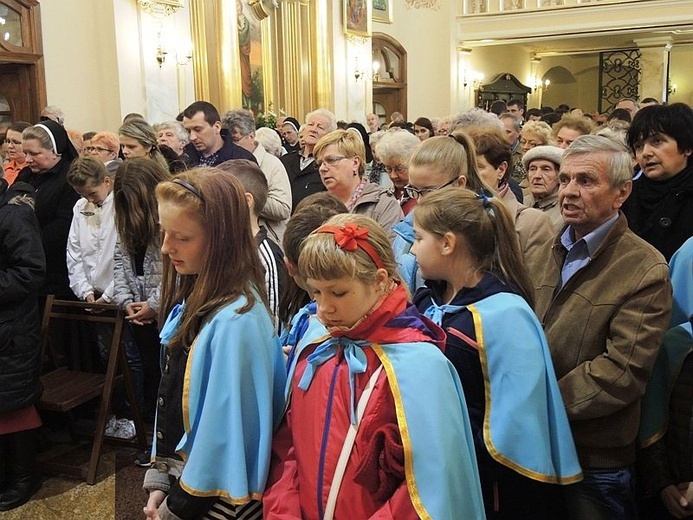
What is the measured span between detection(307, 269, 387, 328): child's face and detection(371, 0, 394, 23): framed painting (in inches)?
570

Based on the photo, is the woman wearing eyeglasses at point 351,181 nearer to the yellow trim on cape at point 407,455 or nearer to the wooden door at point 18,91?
the yellow trim on cape at point 407,455

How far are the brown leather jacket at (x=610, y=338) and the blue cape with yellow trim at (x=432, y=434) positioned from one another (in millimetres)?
587

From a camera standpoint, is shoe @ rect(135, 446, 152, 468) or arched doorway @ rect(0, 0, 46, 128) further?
arched doorway @ rect(0, 0, 46, 128)

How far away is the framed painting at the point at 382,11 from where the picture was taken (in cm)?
1509

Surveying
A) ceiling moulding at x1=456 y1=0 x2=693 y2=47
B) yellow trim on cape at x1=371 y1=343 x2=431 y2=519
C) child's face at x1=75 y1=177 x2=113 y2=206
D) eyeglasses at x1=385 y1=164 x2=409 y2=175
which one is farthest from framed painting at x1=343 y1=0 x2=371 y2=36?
yellow trim on cape at x1=371 y1=343 x2=431 y2=519

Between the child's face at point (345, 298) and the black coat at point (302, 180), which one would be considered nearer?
the child's face at point (345, 298)

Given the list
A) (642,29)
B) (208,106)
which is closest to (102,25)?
(208,106)

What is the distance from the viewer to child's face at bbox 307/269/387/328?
5.15 ft

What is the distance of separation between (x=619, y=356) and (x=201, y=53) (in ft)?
30.5

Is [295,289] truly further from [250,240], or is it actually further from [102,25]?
[102,25]

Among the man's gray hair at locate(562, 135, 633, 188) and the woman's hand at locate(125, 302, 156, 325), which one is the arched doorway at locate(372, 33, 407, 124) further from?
the man's gray hair at locate(562, 135, 633, 188)

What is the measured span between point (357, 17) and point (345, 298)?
508 inches

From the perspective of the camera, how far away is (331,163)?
3.39 m

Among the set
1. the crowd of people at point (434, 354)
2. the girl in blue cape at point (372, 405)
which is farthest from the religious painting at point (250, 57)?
the girl in blue cape at point (372, 405)
